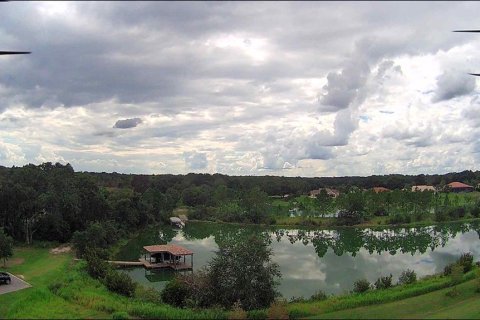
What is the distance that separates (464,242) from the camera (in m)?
57.9

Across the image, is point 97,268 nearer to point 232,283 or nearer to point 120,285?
point 120,285

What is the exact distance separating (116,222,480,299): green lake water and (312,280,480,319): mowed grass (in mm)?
8375

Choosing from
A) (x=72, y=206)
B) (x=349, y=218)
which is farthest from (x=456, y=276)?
(x=349, y=218)

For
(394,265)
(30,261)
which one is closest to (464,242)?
(394,265)

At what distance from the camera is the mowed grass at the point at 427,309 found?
1886 cm

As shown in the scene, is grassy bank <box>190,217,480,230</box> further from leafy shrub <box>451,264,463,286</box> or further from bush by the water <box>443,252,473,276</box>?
leafy shrub <box>451,264,463,286</box>

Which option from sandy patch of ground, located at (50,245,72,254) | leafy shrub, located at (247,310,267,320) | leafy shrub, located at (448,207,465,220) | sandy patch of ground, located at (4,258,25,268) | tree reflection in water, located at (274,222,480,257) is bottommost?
tree reflection in water, located at (274,222,480,257)

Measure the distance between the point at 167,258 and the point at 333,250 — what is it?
779 inches

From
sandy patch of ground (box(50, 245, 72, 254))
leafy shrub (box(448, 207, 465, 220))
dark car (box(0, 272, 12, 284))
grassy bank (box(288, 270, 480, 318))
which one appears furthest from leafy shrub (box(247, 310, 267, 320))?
leafy shrub (box(448, 207, 465, 220))

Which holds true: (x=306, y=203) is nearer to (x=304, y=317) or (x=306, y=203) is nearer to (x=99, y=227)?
(x=99, y=227)

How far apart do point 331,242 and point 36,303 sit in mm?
43714

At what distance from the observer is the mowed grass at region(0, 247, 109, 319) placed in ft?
63.7

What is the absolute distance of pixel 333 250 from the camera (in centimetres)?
5278

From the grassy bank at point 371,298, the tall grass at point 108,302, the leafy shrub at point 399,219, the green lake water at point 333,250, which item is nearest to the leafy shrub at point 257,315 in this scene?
the tall grass at point 108,302
